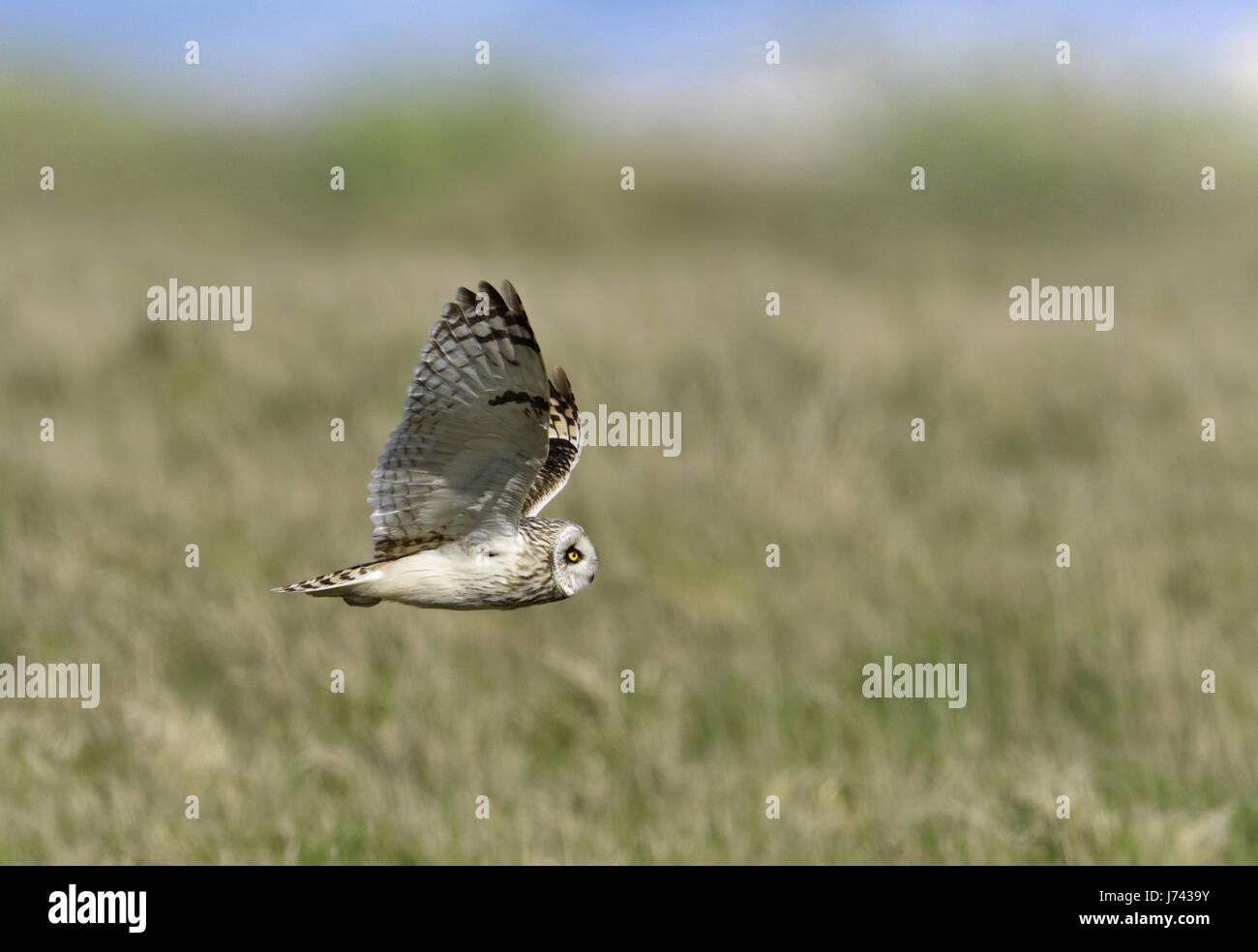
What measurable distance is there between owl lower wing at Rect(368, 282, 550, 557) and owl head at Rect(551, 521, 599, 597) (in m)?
0.06

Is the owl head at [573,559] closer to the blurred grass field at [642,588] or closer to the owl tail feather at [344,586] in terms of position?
the owl tail feather at [344,586]

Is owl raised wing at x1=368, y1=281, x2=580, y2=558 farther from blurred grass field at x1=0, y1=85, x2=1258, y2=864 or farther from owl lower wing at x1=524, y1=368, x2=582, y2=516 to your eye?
blurred grass field at x1=0, y1=85, x2=1258, y2=864

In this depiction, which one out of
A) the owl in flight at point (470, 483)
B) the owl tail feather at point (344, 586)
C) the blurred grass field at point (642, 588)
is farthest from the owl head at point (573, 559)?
the blurred grass field at point (642, 588)

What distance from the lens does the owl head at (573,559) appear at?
5.03ft

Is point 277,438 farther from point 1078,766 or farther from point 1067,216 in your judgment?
point 1067,216

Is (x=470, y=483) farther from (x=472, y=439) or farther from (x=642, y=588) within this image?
(x=642, y=588)

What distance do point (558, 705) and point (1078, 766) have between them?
4444 mm

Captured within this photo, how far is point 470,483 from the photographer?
1.55 m

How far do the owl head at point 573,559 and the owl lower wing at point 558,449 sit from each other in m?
0.07

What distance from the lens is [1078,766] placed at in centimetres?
1140

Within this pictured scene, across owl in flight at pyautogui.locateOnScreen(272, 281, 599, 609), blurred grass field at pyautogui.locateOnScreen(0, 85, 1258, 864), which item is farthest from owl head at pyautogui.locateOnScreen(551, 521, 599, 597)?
blurred grass field at pyautogui.locateOnScreen(0, 85, 1258, 864)

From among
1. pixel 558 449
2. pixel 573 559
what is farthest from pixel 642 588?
pixel 573 559

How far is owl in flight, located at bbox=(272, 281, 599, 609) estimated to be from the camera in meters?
1.41
